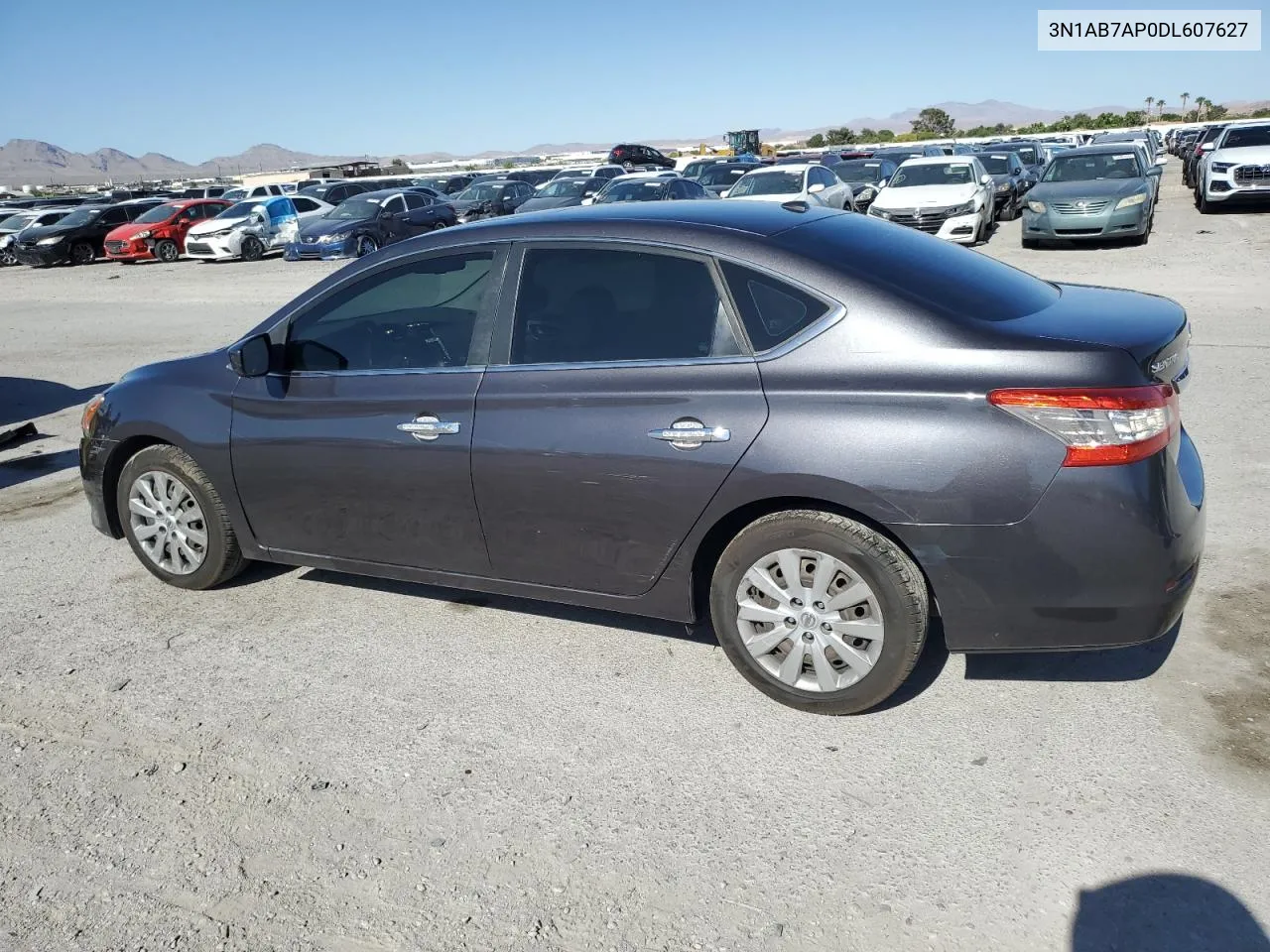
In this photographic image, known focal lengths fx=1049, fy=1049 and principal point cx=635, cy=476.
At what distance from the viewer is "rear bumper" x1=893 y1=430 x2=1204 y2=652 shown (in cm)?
318

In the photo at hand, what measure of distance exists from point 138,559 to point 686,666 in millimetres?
3008

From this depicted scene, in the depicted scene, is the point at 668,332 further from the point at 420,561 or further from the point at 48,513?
the point at 48,513

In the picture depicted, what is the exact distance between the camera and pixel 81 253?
29406 millimetres

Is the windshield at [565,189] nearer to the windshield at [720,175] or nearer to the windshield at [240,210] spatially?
the windshield at [720,175]

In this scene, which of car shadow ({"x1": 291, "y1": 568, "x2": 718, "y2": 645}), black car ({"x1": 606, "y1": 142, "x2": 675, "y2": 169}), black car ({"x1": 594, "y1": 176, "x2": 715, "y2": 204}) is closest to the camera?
car shadow ({"x1": 291, "y1": 568, "x2": 718, "y2": 645})

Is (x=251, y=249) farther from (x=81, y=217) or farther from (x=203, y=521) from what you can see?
(x=203, y=521)

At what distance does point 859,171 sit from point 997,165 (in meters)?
3.46

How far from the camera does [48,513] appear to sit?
6594mm

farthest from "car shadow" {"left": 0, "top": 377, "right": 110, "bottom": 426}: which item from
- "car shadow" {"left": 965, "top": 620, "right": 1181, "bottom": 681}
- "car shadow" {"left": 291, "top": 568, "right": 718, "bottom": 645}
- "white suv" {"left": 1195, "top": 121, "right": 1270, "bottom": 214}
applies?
"white suv" {"left": 1195, "top": 121, "right": 1270, "bottom": 214}

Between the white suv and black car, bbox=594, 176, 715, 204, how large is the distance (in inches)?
392

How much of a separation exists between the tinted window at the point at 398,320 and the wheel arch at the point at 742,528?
1.30m

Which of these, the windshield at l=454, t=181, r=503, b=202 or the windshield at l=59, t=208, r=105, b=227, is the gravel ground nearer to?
the windshield at l=454, t=181, r=503, b=202

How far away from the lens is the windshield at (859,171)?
25.7 metres

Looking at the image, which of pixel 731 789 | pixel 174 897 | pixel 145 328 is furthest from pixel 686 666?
pixel 145 328
